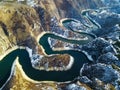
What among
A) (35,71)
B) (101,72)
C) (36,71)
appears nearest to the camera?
(101,72)

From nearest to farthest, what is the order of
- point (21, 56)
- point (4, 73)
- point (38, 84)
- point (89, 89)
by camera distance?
point (89, 89), point (38, 84), point (4, 73), point (21, 56)

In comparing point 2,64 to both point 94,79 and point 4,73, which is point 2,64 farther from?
point 94,79

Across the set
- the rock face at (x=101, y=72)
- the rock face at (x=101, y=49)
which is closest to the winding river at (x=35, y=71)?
the rock face at (x=101, y=49)

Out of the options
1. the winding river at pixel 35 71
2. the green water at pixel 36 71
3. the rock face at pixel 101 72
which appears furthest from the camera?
the green water at pixel 36 71

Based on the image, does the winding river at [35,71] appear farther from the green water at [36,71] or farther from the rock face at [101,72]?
the rock face at [101,72]

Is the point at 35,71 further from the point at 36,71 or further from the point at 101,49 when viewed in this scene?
the point at 101,49

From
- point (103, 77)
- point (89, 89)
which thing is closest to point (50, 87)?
point (89, 89)

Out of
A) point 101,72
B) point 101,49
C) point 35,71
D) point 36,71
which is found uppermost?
point 35,71

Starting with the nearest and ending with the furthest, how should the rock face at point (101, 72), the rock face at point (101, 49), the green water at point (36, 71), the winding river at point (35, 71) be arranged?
the rock face at point (101, 72) → the winding river at point (35, 71) → the green water at point (36, 71) → the rock face at point (101, 49)

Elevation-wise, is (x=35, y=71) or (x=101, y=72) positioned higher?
(x=35, y=71)

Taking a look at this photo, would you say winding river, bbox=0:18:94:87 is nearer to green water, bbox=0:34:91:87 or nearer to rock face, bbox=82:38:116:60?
green water, bbox=0:34:91:87

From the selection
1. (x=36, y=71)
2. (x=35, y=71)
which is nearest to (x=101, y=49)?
(x=36, y=71)
